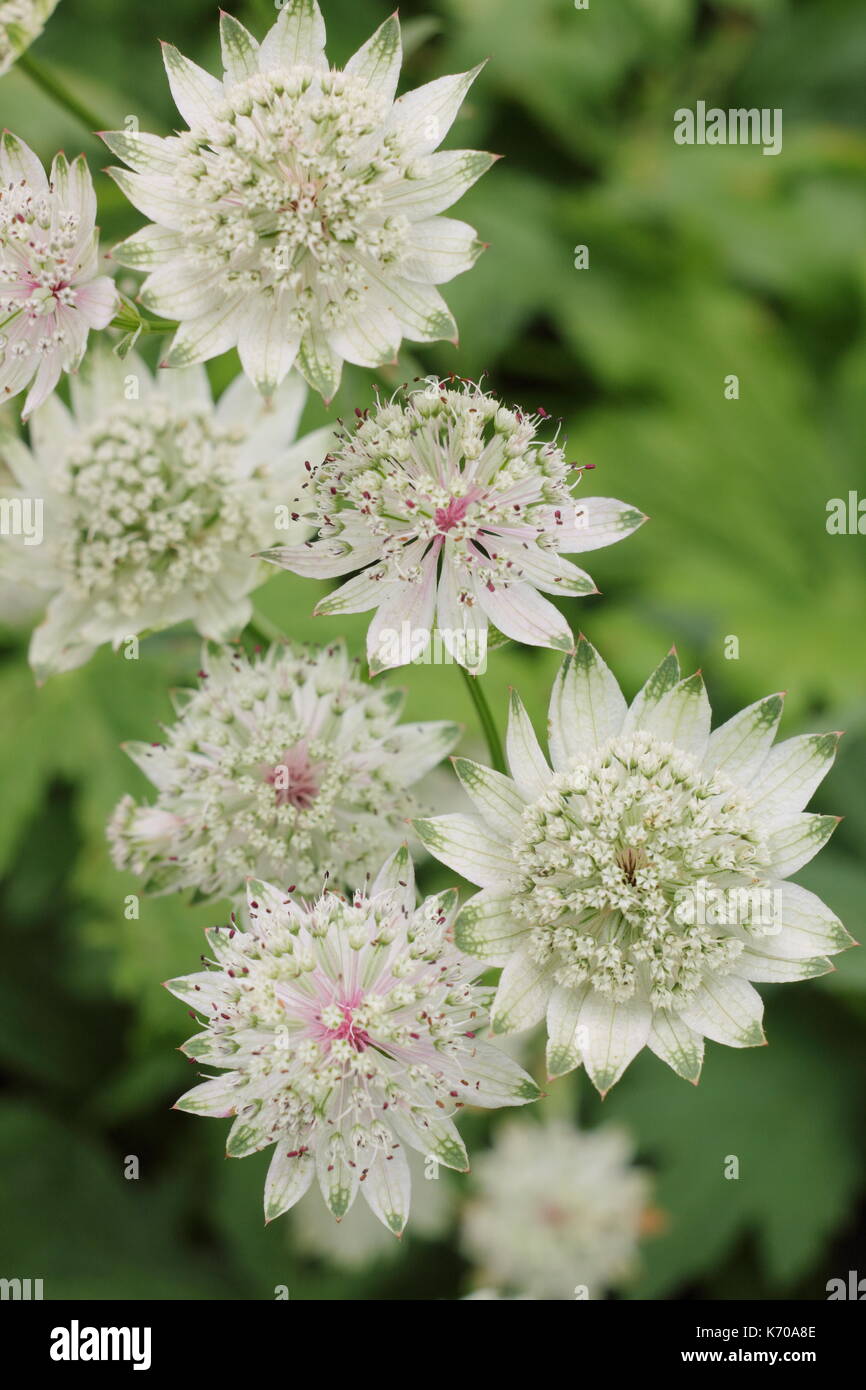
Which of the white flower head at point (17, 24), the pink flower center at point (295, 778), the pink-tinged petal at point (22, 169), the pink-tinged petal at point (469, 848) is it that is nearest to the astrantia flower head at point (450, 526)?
the pink-tinged petal at point (469, 848)

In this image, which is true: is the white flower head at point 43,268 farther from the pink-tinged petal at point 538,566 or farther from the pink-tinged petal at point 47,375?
the pink-tinged petal at point 538,566

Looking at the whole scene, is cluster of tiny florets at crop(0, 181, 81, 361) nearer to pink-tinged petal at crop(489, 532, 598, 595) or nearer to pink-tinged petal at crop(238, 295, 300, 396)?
pink-tinged petal at crop(238, 295, 300, 396)

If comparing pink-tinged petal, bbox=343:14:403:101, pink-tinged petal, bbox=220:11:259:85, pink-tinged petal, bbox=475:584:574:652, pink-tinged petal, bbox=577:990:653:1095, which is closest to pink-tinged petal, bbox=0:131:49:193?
pink-tinged petal, bbox=220:11:259:85

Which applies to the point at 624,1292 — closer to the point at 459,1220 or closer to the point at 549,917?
the point at 459,1220
